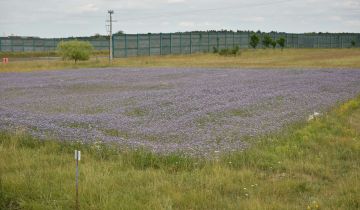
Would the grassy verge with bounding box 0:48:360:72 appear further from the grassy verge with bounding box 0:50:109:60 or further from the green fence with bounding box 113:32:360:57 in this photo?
the grassy verge with bounding box 0:50:109:60

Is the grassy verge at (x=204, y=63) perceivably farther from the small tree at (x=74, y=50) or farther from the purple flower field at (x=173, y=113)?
the purple flower field at (x=173, y=113)

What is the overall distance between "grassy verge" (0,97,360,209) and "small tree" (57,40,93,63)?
4311 cm

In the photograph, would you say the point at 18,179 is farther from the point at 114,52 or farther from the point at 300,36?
the point at 300,36

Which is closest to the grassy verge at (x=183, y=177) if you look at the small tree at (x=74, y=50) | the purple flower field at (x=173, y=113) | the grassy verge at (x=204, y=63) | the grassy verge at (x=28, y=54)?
the purple flower field at (x=173, y=113)

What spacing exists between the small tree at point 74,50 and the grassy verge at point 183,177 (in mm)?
43110

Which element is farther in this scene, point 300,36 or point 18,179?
point 300,36

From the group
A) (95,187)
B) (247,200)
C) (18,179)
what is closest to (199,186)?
(247,200)

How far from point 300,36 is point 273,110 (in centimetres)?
9683

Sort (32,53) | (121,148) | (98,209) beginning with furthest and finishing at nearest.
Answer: (32,53), (121,148), (98,209)

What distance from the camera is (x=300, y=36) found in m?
108

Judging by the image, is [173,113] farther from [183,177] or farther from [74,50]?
[74,50]

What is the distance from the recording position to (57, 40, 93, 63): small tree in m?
52.5

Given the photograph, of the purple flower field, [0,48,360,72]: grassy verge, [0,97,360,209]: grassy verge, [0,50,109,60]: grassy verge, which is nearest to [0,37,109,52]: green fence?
[0,50,109,60]: grassy verge

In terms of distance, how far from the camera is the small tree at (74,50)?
5250 centimetres
